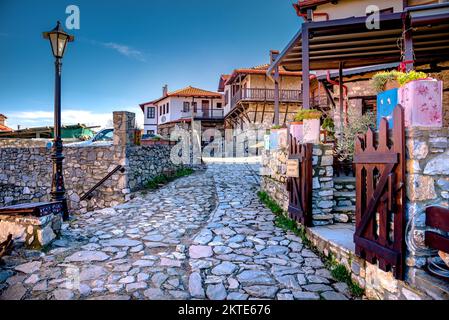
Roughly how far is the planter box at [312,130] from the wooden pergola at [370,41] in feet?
1.80

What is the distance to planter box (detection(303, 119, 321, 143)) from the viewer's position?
15.9ft

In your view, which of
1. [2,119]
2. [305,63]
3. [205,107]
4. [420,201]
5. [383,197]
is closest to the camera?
[420,201]

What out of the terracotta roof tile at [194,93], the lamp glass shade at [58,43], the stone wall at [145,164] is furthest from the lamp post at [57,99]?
the terracotta roof tile at [194,93]

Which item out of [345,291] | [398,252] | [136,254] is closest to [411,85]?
[398,252]

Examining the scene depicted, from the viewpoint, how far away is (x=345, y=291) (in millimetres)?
2971

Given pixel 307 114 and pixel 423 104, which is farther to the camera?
pixel 307 114

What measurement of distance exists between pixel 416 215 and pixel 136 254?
337 centimetres

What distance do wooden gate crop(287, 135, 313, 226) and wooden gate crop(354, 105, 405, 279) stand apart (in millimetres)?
1518

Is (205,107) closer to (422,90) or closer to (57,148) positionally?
(57,148)

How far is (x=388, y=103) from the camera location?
2900 mm

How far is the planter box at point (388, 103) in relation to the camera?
282 centimetres

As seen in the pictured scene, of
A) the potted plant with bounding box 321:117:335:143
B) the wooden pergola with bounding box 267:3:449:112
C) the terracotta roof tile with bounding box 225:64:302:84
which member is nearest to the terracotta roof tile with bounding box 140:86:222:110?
the terracotta roof tile with bounding box 225:64:302:84

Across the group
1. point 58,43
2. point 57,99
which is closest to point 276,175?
point 57,99

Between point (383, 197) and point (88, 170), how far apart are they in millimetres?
8780
